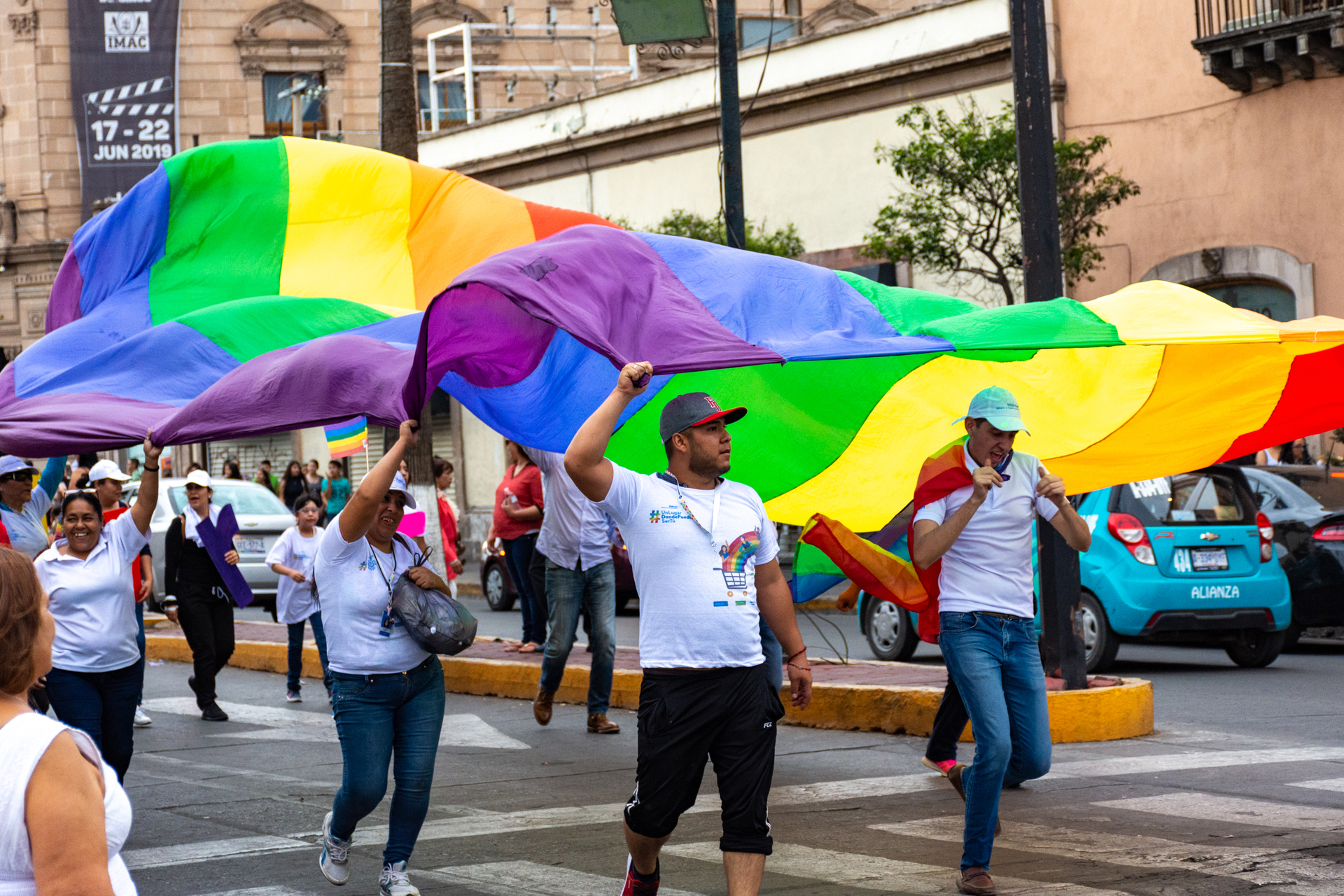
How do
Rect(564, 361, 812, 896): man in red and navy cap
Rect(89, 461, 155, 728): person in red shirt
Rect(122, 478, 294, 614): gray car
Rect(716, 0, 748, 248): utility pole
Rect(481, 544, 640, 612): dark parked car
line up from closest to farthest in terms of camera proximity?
Rect(564, 361, 812, 896): man in red and navy cap < Rect(89, 461, 155, 728): person in red shirt < Rect(716, 0, 748, 248): utility pole < Rect(481, 544, 640, 612): dark parked car < Rect(122, 478, 294, 614): gray car

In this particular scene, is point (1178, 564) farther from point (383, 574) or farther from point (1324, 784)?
point (383, 574)

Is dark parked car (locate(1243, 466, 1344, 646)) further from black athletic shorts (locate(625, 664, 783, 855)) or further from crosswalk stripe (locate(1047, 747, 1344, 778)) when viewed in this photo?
black athletic shorts (locate(625, 664, 783, 855))

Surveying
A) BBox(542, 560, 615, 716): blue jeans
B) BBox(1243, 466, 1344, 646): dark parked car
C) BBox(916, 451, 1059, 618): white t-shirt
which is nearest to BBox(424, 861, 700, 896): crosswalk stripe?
BBox(916, 451, 1059, 618): white t-shirt

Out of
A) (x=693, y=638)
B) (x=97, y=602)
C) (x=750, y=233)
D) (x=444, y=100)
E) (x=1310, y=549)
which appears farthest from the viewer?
(x=444, y=100)

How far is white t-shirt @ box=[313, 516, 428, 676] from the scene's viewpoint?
6.21 metres

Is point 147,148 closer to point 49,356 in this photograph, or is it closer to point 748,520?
point 49,356

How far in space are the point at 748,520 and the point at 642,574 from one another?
422mm

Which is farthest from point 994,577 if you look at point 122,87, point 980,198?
point 122,87

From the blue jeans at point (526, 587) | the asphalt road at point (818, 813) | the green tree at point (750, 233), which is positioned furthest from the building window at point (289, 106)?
the asphalt road at point (818, 813)

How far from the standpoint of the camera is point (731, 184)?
12.5 metres

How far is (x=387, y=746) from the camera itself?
20.7 ft

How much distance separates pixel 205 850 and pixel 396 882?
1.76 metres

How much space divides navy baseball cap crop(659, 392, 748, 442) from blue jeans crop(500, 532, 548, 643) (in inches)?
333

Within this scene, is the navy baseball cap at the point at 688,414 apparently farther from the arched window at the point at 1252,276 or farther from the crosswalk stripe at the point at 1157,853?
the arched window at the point at 1252,276
